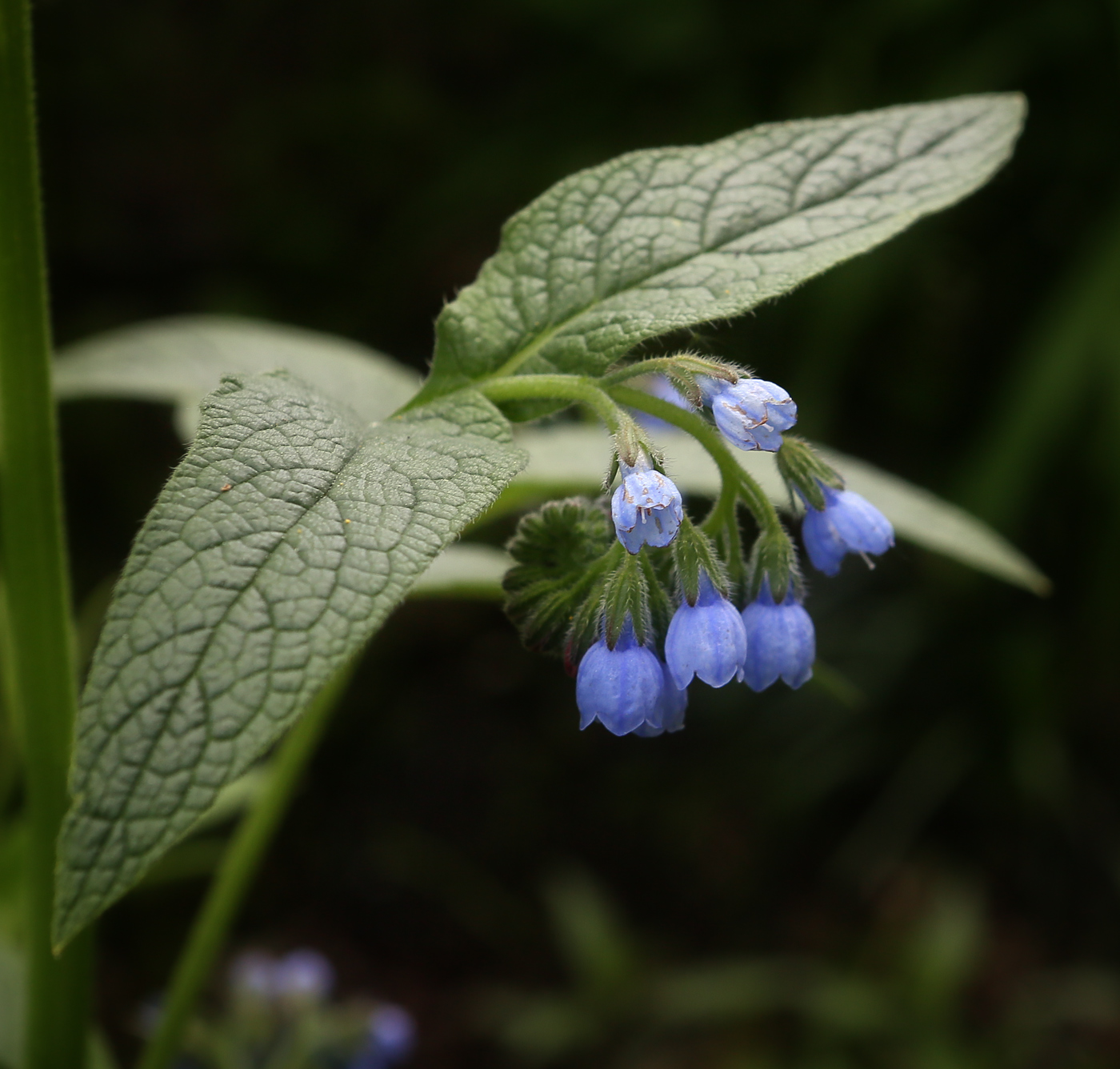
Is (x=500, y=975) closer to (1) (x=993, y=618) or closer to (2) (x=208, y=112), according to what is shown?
(1) (x=993, y=618)

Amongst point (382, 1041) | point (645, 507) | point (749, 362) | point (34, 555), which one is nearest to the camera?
point (645, 507)

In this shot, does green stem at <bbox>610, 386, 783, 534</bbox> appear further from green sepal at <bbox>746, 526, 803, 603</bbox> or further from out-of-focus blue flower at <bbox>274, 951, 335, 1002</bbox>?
out-of-focus blue flower at <bbox>274, 951, 335, 1002</bbox>

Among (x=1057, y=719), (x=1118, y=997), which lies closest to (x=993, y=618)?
(x=1057, y=719)

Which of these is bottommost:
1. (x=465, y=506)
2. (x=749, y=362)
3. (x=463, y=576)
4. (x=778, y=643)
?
(x=749, y=362)

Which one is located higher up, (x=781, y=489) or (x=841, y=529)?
(x=841, y=529)

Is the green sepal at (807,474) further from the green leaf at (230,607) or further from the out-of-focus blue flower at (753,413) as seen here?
the green leaf at (230,607)

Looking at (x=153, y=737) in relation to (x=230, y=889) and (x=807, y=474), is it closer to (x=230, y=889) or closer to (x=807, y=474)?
(x=807, y=474)

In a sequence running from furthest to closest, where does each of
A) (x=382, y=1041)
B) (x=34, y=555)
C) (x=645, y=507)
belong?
1. (x=382, y=1041)
2. (x=34, y=555)
3. (x=645, y=507)

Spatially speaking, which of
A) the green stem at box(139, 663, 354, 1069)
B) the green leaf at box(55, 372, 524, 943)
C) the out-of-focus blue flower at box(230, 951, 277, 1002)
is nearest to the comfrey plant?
the green leaf at box(55, 372, 524, 943)

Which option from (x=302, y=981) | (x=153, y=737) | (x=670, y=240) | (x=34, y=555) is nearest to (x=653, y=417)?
(x=670, y=240)
